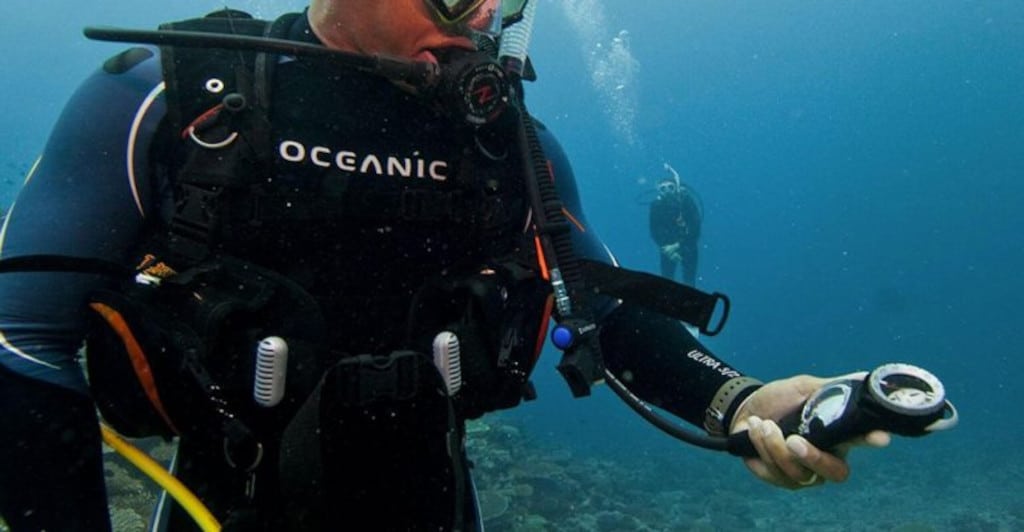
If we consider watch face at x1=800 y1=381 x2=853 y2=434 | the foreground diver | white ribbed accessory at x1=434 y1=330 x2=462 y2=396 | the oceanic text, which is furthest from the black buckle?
watch face at x1=800 y1=381 x2=853 y2=434

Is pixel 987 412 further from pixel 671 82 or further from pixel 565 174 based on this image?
pixel 671 82

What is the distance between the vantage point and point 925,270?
93125mm

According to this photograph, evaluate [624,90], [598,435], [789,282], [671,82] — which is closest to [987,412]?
[598,435]

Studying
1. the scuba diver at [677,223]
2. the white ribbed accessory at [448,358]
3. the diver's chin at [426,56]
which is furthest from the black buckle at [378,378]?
the scuba diver at [677,223]

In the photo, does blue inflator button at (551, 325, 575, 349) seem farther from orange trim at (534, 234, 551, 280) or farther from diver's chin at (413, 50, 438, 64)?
diver's chin at (413, 50, 438, 64)

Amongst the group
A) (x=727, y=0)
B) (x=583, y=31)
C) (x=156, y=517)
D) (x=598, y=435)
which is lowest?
(x=598, y=435)

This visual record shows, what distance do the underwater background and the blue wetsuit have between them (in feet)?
17.3

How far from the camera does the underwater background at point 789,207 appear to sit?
13.8 meters

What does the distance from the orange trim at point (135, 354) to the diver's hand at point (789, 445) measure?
5.21 feet

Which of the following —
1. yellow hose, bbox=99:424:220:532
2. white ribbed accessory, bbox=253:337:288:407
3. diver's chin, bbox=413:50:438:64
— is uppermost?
diver's chin, bbox=413:50:438:64

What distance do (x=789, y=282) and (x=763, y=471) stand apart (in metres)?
106

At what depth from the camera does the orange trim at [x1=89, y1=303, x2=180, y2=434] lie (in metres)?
1.64

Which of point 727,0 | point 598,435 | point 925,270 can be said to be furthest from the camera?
point 727,0

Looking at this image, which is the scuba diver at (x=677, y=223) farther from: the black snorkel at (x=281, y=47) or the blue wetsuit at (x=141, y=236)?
the black snorkel at (x=281, y=47)
